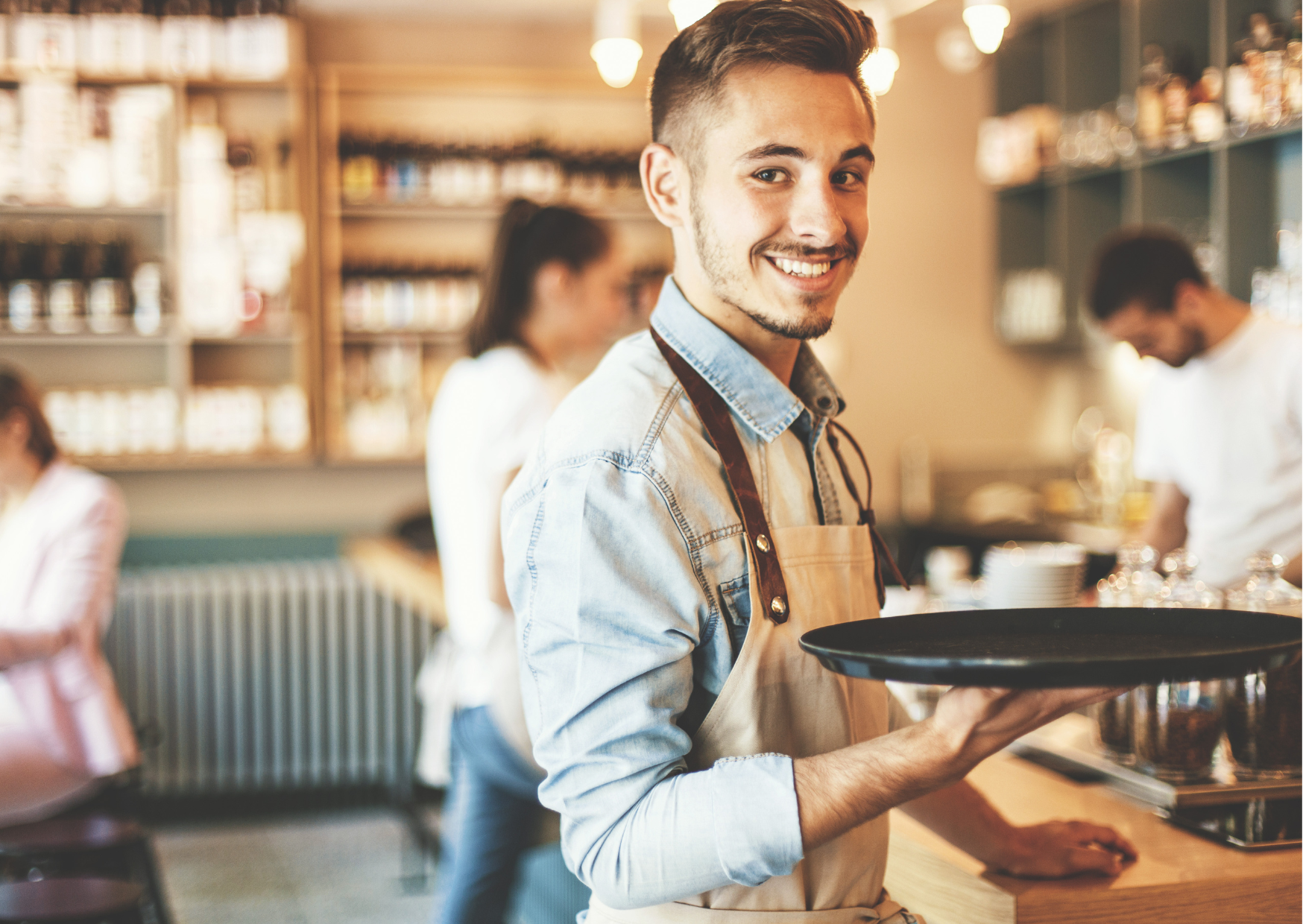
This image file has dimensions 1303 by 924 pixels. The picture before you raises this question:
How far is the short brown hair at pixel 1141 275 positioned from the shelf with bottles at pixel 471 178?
2261mm

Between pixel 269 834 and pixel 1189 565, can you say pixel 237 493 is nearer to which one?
pixel 269 834

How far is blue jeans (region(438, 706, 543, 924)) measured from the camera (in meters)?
2.26

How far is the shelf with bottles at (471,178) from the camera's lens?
16.4 ft

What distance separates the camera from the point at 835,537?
1216 mm

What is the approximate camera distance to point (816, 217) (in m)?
1.15

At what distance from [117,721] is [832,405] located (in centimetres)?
220

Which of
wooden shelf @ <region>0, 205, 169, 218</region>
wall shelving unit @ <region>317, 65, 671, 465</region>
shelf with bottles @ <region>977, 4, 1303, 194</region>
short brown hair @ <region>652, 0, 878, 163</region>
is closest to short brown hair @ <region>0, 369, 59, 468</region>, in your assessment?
wooden shelf @ <region>0, 205, 169, 218</region>

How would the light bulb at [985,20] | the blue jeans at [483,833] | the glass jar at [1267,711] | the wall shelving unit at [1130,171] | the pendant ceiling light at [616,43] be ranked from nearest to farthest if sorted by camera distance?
1. the glass jar at [1267,711]
2. the blue jeans at [483,833]
3. the light bulb at [985,20]
4. the pendant ceiling light at [616,43]
5. the wall shelving unit at [1130,171]

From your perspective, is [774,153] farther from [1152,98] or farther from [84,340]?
[84,340]

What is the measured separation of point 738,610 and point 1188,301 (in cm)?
256

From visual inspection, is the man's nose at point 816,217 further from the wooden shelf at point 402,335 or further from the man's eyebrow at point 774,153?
the wooden shelf at point 402,335

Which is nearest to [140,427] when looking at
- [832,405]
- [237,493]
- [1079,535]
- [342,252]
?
[237,493]

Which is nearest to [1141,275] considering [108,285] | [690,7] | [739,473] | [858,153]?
[690,7]

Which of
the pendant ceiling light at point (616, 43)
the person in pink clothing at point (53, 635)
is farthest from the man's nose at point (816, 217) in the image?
the pendant ceiling light at point (616, 43)
